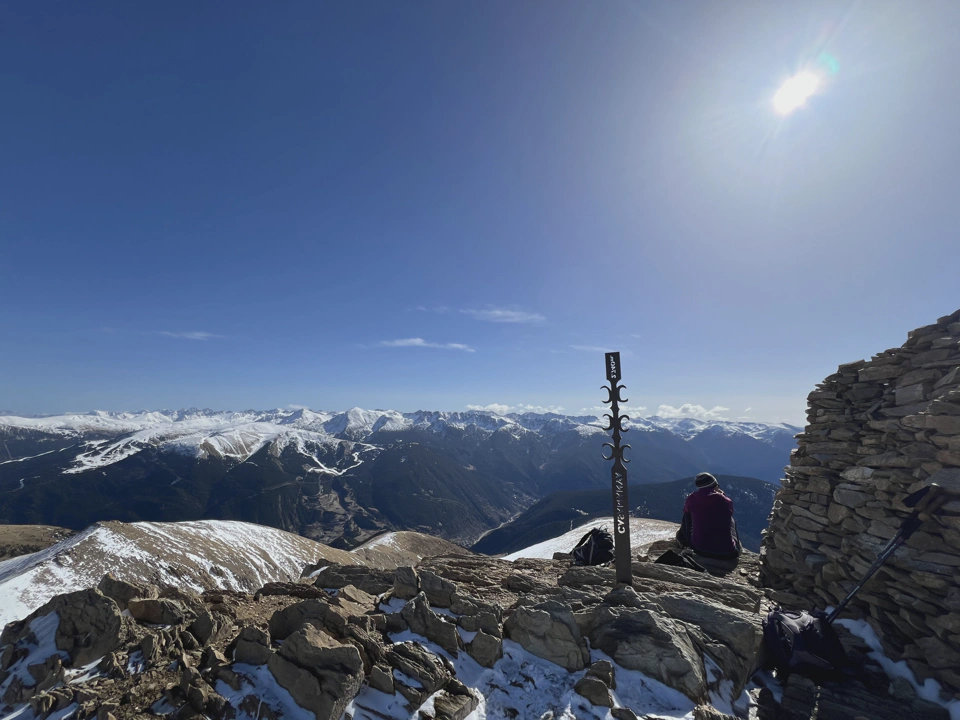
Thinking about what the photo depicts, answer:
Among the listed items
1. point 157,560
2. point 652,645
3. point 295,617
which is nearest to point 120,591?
point 295,617

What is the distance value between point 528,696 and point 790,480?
1309 centimetres

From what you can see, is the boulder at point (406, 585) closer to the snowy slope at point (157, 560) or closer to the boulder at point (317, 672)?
the boulder at point (317, 672)

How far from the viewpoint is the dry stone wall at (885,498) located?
329 inches

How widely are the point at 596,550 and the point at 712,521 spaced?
4667 millimetres

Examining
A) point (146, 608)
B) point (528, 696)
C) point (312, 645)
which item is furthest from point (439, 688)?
point (146, 608)

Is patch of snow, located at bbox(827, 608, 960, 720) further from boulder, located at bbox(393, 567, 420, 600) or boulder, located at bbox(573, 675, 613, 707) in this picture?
boulder, located at bbox(393, 567, 420, 600)

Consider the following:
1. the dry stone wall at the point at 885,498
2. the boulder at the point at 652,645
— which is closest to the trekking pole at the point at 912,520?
the dry stone wall at the point at 885,498

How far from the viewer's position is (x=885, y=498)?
33.1ft

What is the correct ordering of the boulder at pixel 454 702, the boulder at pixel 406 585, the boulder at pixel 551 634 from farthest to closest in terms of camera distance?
the boulder at pixel 406 585 → the boulder at pixel 551 634 → the boulder at pixel 454 702

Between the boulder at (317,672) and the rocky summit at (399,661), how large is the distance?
20mm

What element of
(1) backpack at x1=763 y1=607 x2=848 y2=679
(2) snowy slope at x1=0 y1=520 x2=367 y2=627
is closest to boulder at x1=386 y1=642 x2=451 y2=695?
(1) backpack at x1=763 y1=607 x2=848 y2=679

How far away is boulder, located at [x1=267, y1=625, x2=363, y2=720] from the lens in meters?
5.91

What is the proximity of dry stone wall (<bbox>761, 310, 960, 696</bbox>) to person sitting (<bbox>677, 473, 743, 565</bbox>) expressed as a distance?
131 cm

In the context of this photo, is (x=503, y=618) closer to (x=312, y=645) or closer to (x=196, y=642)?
(x=312, y=645)
